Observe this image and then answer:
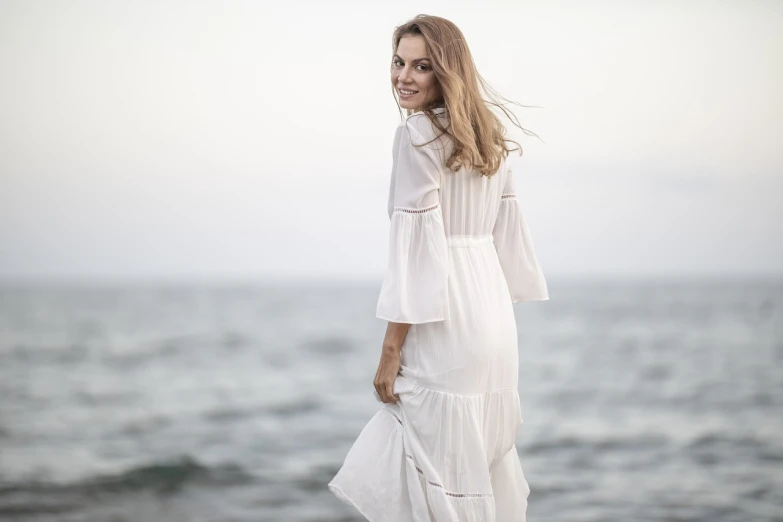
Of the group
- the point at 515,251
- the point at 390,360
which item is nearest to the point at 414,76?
the point at 515,251

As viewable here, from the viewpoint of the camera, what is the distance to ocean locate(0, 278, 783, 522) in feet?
21.3

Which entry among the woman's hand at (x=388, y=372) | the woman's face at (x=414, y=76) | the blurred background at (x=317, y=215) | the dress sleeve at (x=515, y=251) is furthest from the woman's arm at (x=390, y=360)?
the blurred background at (x=317, y=215)

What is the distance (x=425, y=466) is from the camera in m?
1.88

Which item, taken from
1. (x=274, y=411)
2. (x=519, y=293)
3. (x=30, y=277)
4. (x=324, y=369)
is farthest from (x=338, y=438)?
(x=30, y=277)

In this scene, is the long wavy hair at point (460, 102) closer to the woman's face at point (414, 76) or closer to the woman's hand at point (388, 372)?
the woman's face at point (414, 76)

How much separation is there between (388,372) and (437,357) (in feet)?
0.37

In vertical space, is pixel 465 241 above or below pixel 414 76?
below

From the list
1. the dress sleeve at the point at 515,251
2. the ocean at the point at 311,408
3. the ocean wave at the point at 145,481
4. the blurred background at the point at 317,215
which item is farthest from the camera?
the blurred background at the point at 317,215

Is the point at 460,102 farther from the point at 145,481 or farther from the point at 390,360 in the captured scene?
the point at 145,481

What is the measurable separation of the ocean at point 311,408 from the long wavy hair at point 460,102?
13.8 ft

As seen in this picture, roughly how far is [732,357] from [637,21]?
5.85 m

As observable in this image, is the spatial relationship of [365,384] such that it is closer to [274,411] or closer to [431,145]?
[274,411]

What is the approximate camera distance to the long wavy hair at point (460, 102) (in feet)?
6.09

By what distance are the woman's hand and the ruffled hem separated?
18 mm
